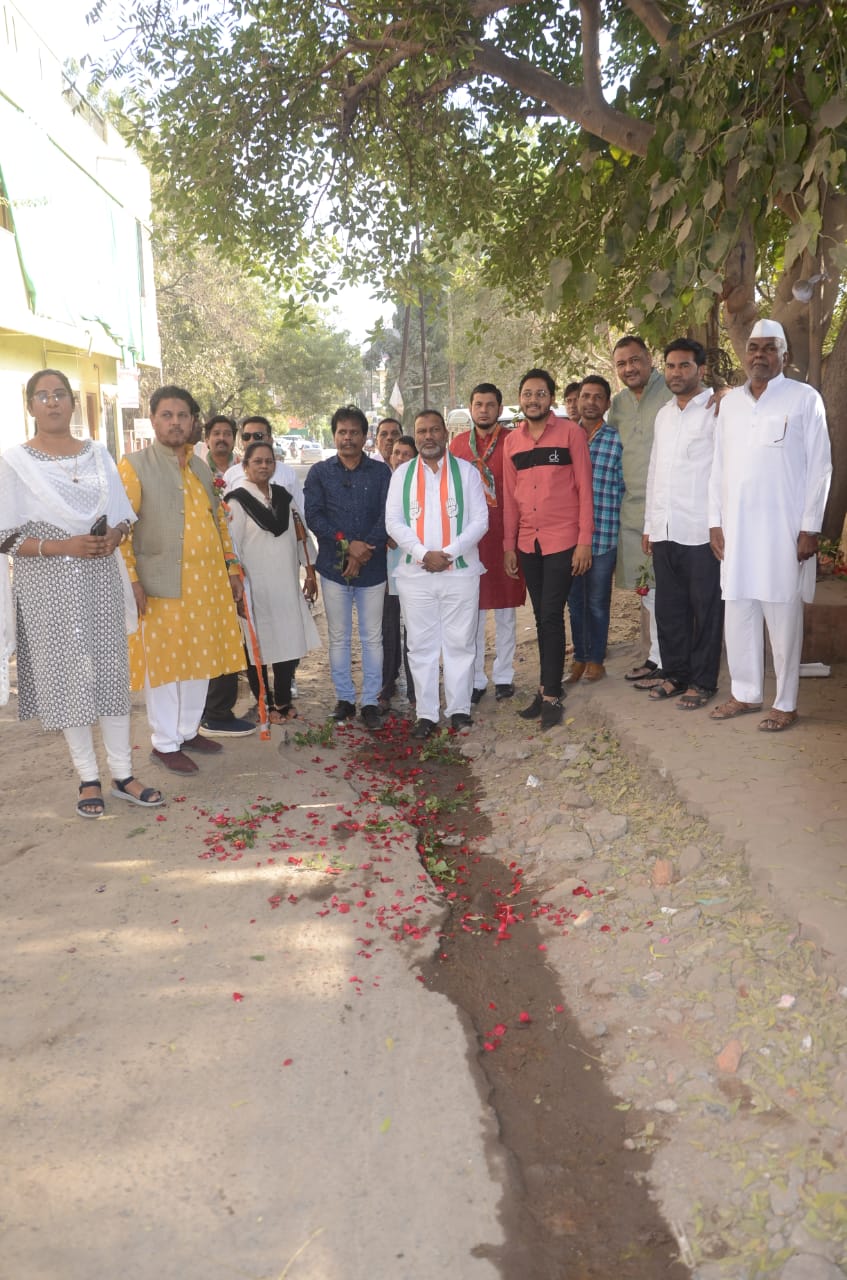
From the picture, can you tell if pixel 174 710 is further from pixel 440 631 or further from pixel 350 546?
pixel 440 631

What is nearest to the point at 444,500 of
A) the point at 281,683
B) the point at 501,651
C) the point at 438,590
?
the point at 438,590

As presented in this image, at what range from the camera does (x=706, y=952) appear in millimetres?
3590

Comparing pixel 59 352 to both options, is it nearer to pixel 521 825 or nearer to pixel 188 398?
pixel 188 398

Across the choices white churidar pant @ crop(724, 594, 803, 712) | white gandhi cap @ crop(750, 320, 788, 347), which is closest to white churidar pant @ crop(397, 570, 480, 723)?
white churidar pant @ crop(724, 594, 803, 712)

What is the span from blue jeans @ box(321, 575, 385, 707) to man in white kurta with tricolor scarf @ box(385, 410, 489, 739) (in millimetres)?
331

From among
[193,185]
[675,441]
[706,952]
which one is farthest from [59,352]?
[706,952]

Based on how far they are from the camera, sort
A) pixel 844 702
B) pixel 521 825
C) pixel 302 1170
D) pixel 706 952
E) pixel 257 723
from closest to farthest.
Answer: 1. pixel 302 1170
2. pixel 706 952
3. pixel 521 825
4. pixel 844 702
5. pixel 257 723

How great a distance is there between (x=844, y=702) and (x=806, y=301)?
300 cm

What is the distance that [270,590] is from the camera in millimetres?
6629

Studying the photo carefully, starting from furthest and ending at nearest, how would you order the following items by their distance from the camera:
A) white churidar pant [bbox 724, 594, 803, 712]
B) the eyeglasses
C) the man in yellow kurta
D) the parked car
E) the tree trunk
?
the parked car < the tree trunk < the man in yellow kurta < white churidar pant [bbox 724, 594, 803, 712] < the eyeglasses

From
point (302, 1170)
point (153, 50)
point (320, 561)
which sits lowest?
point (302, 1170)

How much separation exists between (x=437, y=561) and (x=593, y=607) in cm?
123

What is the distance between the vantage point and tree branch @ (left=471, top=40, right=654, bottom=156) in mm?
6570

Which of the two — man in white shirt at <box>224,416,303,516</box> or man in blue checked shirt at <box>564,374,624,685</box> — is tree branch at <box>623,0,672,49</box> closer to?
man in blue checked shirt at <box>564,374,624,685</box>
